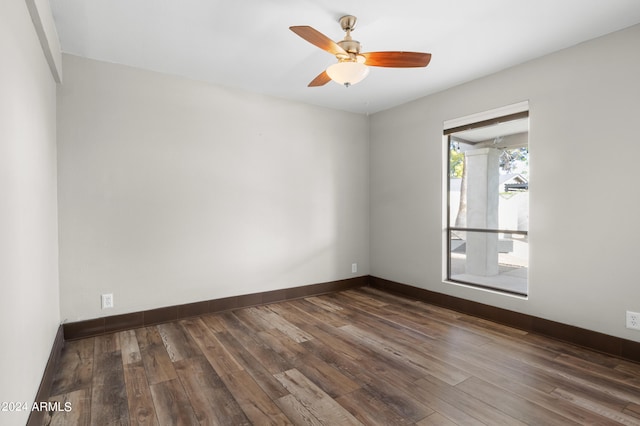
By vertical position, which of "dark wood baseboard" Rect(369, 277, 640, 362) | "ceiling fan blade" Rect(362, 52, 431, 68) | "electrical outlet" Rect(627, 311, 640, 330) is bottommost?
"dark wood baseboard" Rect(369, 277, 640, 362)

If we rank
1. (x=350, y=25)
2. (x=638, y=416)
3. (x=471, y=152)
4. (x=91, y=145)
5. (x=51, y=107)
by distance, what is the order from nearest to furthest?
(x=638, y=416) → (x=350, y=25) → (x=51, y=107) → (x=91, y=145) → (x=471, y=152)

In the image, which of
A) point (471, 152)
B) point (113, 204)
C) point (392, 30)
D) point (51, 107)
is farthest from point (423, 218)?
point (51, 107)

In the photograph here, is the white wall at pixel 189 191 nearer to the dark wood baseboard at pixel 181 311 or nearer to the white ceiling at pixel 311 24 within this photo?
the dark wood baseboard at pixel 181 311

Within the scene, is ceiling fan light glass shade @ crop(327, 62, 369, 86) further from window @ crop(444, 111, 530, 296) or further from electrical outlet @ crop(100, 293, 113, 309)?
electrical outlet @ crop(100, 293, 113, 309)

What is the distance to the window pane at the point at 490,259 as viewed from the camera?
11.1 feet

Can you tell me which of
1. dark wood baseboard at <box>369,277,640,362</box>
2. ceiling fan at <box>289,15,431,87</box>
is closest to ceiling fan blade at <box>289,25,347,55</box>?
ceiling fan at <box>289,15,431,87</box>

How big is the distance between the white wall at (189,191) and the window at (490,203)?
1475 millimetres

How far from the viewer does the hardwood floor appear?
1.89 metres

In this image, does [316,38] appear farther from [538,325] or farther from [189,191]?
[538,325]

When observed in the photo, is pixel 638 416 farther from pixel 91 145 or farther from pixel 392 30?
pixel 91 145

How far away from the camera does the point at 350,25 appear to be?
2.42 meters

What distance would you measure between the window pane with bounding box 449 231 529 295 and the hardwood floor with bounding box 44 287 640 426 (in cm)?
60

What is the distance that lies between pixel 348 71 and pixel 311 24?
557mm

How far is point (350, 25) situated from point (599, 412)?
9.79ft
